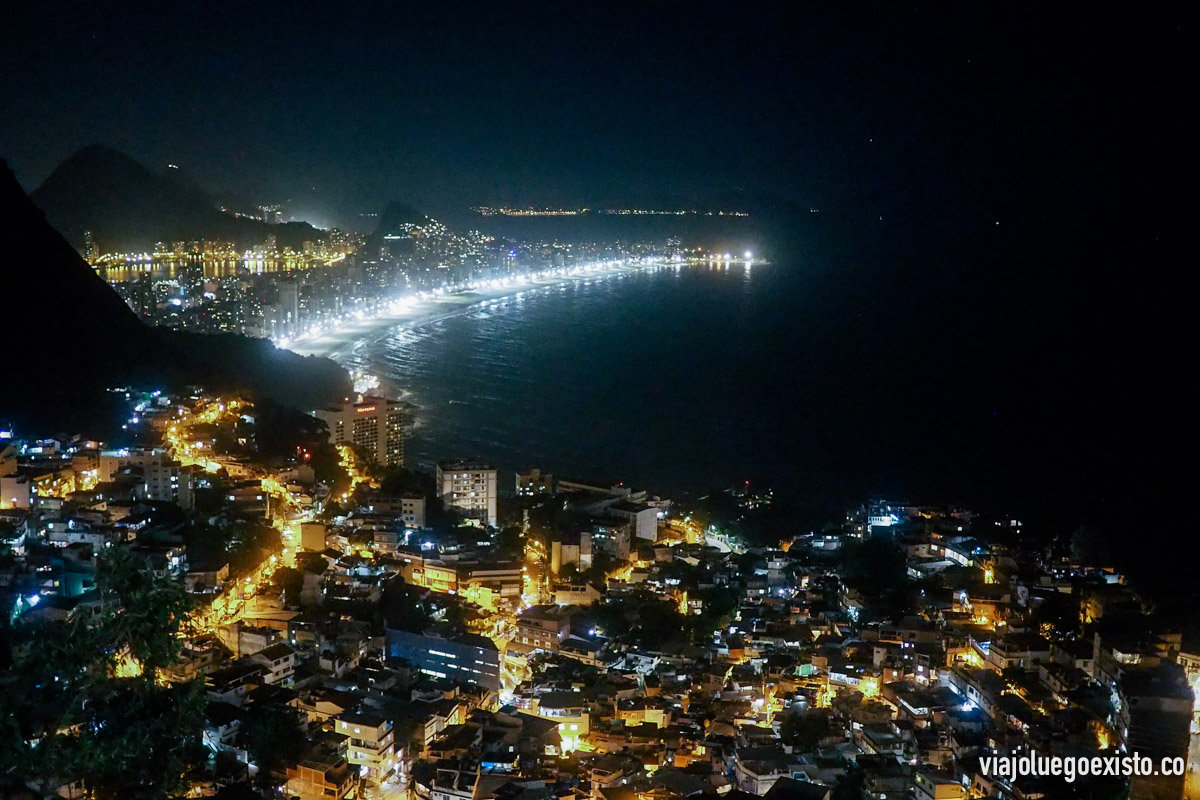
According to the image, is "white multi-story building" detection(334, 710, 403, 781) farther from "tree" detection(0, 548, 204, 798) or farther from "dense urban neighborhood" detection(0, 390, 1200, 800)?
"tree" detection(0, 548, 204, 798)

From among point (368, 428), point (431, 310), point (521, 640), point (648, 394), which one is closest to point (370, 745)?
point (521, 640)

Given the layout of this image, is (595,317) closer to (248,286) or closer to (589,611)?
(248,286)

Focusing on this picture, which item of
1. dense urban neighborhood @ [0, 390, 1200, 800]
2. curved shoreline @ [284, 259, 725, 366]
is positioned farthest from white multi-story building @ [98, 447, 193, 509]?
curved shoreline @ [284, 259, 725, 366]

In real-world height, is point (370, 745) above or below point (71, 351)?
below

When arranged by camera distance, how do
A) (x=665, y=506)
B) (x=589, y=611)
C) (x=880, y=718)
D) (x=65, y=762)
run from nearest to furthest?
(x=65, y=762)
(x=880, y=718)
(x=589, y=611)
(x=665, y=506)

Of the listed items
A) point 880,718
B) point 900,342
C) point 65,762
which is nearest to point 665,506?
point 880,718

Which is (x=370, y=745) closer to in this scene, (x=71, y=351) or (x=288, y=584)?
(x=288, y=584)

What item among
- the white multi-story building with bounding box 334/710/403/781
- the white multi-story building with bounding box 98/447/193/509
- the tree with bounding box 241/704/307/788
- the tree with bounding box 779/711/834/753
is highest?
the white multi-story building with bounding box 98/447/193/509
